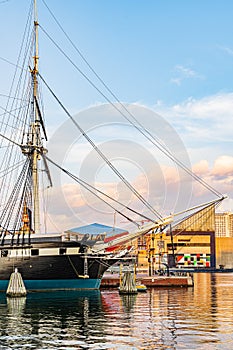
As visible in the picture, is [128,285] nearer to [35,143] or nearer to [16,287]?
[16,287]

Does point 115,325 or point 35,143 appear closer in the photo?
point 115,325

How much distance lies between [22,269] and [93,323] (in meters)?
30.6

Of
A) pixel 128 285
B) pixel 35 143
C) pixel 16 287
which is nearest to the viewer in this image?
pixel 16 287

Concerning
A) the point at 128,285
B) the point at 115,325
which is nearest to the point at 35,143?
the point at 128,285

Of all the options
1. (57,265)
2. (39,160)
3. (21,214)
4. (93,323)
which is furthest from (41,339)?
(39,160)

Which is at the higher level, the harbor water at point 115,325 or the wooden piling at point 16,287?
the wooden piling at point 16,287

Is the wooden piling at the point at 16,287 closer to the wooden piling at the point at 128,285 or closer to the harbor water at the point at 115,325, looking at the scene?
the harbor water at the point at 115,325

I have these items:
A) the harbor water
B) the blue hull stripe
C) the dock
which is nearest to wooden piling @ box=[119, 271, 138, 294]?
the blue hull stripe

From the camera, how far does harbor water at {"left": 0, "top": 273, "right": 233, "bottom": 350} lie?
84.0 feet

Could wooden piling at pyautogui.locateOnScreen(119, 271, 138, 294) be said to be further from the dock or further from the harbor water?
the dock

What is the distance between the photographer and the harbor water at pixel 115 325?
1008 inches

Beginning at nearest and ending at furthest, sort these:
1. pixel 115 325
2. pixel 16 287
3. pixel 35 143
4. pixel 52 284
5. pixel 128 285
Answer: pixel 115 325 → pixel 16 287 → pixel 128 285 → pixel 52 284 → pixel 35 143

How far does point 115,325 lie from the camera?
31938 mm

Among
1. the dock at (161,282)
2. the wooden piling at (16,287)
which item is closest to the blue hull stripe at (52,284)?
the wooden piling at (16,287)
